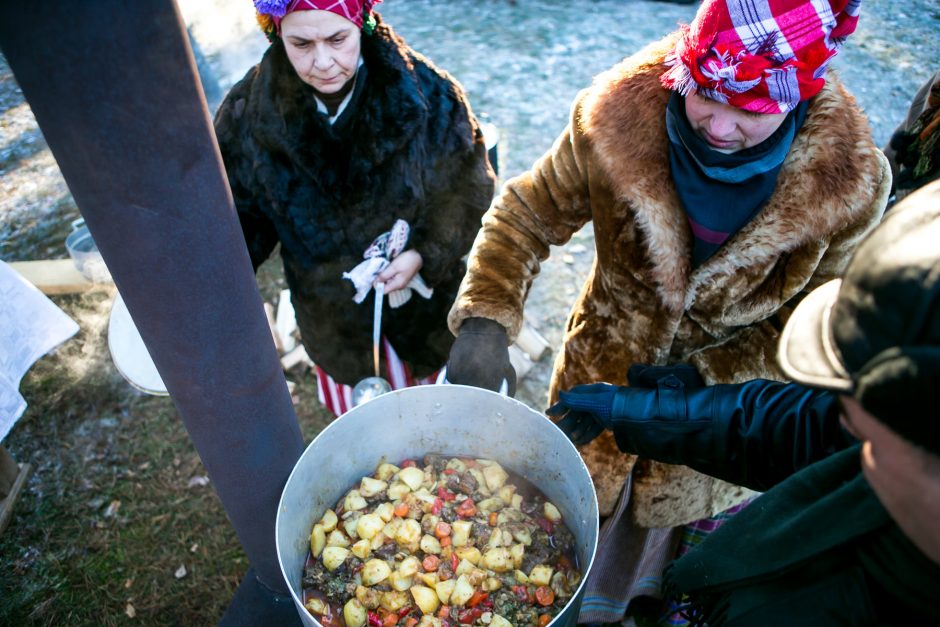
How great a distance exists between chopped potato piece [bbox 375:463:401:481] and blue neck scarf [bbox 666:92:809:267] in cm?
116

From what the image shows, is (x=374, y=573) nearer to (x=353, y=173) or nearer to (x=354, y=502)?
(x=354, y=502)

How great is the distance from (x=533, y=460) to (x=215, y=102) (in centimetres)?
509

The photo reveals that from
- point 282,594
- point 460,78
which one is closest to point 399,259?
point 282,594

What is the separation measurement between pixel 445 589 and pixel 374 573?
184 mm

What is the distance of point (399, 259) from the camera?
95.0 inches

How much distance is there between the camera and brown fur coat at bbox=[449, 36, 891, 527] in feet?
5.06

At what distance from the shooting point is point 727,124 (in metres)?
1.56

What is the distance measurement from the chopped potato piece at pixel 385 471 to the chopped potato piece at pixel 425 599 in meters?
0.33

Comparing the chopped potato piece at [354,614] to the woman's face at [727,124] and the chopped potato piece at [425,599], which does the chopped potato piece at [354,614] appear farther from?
the woman's face at [727,124]

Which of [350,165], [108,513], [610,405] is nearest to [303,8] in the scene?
[350,165]

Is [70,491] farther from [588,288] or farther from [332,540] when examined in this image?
[588,288]

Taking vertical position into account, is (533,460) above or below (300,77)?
below

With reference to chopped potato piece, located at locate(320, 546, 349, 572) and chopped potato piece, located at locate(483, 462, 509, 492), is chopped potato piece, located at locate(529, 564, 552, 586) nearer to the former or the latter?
chopped potato piece, located at locate(483, 462, 509, 492)

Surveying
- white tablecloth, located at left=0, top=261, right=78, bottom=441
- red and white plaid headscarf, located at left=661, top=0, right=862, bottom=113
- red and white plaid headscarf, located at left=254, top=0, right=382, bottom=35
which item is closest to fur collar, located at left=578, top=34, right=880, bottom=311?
red and white plaid headscarf, located at left=661, top=0, right=862, bottom=113
